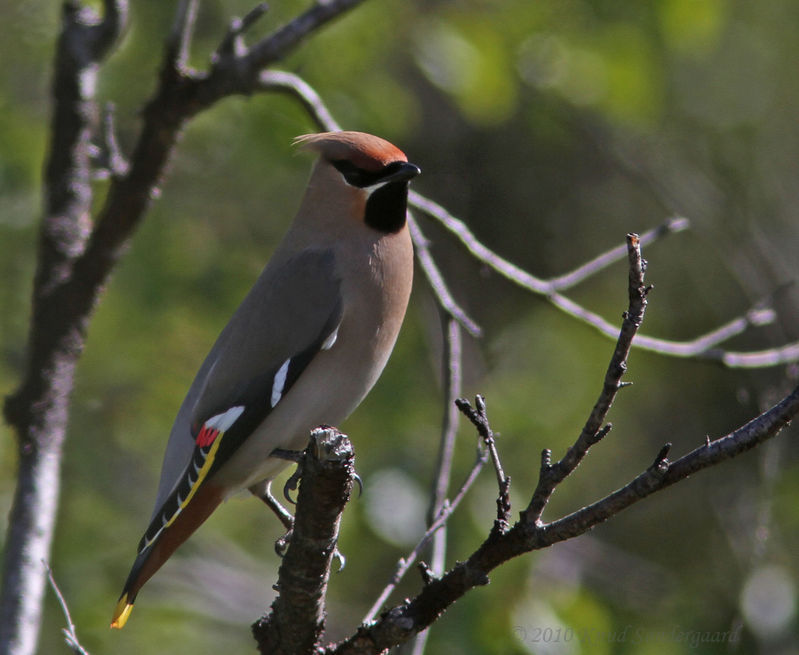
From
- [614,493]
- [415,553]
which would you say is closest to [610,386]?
[614,493]

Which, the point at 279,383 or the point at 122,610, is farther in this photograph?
the point at 279,383

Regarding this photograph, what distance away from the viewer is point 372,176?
3.60 meters

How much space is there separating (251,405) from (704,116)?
4.30 meters

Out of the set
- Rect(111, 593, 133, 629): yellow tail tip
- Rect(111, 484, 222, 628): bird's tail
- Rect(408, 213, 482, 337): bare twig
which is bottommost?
Rect(111, 593, 133, 629): yellow tail tip

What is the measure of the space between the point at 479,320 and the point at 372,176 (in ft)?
10.3

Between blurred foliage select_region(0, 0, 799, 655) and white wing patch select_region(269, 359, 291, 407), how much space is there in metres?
0.94

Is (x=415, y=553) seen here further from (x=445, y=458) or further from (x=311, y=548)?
(x=445, y=458)

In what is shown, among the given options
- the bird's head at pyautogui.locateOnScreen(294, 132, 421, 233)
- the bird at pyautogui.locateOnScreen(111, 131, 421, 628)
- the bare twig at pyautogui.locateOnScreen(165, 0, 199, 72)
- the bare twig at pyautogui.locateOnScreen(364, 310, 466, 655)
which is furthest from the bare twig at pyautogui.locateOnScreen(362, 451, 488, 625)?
the bare twig at pyautogui.locateOnScreen(165, 0, 199, 72)

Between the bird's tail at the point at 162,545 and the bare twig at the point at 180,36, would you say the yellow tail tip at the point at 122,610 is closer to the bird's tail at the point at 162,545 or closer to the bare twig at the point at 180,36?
the bird's tail at the point at 162,545

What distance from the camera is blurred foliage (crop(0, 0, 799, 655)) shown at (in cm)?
460

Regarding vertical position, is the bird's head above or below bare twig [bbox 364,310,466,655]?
above

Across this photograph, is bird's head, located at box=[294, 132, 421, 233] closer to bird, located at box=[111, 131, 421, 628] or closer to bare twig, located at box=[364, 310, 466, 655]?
bird, located at box=[111, 131, 421, 628]

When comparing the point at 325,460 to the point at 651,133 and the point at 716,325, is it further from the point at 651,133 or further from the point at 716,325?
the point at 716,325

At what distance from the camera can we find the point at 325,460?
7.39 ft
